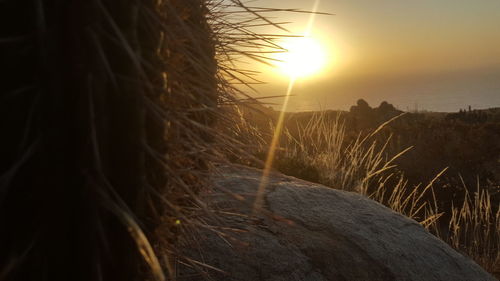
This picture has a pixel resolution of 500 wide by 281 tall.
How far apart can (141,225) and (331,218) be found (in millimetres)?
1849

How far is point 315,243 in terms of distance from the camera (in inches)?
107

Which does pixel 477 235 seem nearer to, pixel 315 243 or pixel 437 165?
pixel 315 243

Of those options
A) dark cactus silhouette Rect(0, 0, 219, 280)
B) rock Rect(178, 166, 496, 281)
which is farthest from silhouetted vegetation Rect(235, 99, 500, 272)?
dark cactus silhouette Rect(0, 0, 219, 280)

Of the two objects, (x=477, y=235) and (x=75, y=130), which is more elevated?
(x=75, y=130)

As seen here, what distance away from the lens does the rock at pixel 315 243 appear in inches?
98.7

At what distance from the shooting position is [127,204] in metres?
1.29

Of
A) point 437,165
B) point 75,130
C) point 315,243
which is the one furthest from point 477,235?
point 75,130

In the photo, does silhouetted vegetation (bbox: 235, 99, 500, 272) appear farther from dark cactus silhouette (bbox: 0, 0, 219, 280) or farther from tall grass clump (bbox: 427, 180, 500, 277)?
dark cactus silhouette (bbox: 0, 0, 219, 280)

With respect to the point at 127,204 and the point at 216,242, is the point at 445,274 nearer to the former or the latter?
the point at 216,242

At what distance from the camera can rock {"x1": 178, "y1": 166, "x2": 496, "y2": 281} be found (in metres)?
2.51

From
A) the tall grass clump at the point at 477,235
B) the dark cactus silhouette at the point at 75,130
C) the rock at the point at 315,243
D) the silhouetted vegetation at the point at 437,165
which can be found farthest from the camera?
the silhouetted vegetation at the point at 437,165

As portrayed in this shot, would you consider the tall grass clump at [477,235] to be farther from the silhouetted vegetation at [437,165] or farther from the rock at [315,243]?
the rock at [315,243]

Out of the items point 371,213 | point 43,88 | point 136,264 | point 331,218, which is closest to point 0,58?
point 43,88

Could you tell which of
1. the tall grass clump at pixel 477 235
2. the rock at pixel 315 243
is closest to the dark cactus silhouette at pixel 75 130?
the rock at pixel 315 243
